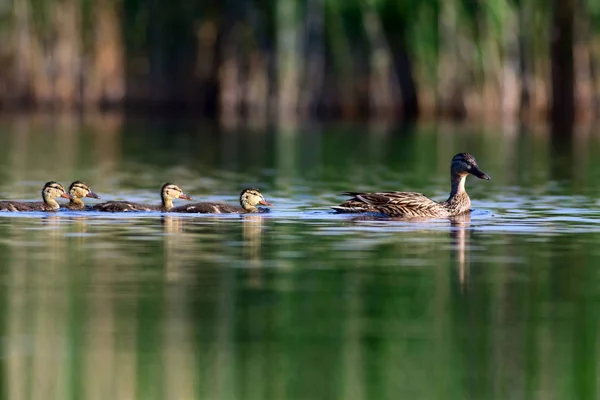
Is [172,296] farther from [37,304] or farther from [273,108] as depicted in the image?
[273,108]

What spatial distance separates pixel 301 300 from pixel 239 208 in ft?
20.8

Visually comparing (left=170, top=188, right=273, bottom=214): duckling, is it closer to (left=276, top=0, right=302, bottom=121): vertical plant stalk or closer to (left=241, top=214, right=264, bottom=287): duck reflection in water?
(left=241, top=214, right=264, bottom=287): duck reflection in water

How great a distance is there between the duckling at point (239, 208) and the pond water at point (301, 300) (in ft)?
0.84

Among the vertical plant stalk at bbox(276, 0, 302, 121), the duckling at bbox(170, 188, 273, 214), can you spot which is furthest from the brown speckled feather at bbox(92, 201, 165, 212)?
the vertical plant stalk at bbox(276, 0, 302, 121)

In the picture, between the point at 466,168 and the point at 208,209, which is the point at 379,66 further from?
the point at 208,209

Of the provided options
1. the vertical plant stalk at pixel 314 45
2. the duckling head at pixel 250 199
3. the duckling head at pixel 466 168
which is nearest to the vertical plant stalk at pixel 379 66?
the vertical plant stalk at pixel 314 45

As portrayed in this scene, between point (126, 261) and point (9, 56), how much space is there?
2604cm

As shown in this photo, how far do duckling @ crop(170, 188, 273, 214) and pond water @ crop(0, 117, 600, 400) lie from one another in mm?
256

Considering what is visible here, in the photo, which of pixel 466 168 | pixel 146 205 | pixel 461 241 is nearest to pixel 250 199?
pixel 146 205

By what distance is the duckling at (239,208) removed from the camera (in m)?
16.8

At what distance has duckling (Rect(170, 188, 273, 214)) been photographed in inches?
661

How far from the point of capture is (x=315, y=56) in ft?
119

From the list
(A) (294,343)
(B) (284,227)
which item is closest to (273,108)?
(B) (284,227)

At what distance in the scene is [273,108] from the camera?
127 ft
